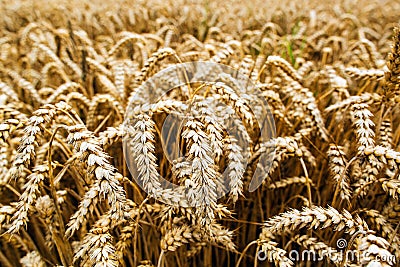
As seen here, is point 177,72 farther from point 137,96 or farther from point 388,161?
point 388,161

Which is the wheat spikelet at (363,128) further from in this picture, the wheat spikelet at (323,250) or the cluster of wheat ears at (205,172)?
the wheat spikelet at (323,250)

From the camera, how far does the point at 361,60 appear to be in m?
2.10

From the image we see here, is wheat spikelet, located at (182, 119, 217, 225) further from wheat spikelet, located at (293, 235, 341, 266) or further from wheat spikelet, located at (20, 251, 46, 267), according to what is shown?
wheat spikelet, located at (20, 251, 46, 267)

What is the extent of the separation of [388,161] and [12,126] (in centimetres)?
98

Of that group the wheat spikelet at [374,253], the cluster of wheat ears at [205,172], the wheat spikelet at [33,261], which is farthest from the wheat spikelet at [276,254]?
the wheat spikelet at [33,261]

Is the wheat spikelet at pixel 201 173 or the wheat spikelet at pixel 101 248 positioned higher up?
the wheat spikelet at pixel 201 173

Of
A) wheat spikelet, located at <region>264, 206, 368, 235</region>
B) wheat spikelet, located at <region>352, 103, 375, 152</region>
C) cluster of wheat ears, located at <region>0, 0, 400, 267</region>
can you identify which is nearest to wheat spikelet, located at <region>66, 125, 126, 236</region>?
cluster of wheat ears, located at <region>0, 0, 400, 267</region>

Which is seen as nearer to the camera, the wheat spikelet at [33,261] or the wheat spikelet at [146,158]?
the wheat spikelet at [146,158]

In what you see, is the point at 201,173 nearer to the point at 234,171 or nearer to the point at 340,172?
the point at 234,171

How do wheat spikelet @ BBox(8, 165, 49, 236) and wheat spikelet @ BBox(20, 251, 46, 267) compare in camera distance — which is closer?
wheat spikelet @ BBox(8, 165, 49, 236)

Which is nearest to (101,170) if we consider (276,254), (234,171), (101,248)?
(101,248)

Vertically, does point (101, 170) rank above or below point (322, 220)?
above

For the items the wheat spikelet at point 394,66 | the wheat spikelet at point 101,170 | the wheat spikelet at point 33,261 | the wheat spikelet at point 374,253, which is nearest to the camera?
the wheat spikelet at point 374,253

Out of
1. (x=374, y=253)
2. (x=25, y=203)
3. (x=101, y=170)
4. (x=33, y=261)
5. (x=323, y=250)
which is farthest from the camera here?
(x=33, y=261)
